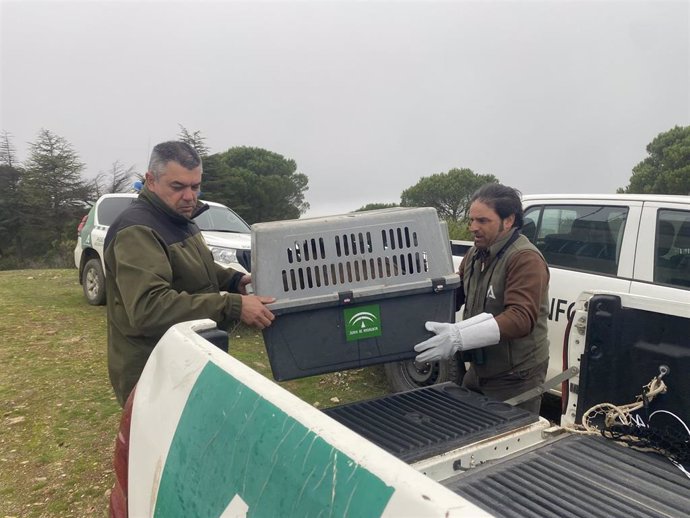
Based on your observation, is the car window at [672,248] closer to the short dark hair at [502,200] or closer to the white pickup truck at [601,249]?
the white pickup truck at [601,249]

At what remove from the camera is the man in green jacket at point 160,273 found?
Result: 2.02m

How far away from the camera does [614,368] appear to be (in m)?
1.93

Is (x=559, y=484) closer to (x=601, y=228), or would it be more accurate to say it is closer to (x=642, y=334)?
(x=642, y=334)

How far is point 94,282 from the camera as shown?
8094 mm

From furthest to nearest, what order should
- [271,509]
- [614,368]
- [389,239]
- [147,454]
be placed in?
[389,239], [614,368], [147,454], [271,509]

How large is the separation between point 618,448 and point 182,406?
1.38 m

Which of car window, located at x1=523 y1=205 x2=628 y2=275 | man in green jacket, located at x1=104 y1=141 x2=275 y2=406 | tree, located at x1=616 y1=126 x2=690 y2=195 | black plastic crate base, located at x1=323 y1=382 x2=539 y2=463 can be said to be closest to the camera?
black plastic crate base, located at x1=323 y1=382 x2=539 y2=463

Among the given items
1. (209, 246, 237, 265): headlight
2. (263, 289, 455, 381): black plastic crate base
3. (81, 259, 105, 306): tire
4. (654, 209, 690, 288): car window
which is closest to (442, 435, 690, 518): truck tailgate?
(263, 289, 455, 381): black plastic crate base

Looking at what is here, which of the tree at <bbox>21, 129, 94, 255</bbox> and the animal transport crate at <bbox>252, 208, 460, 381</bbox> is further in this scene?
the tree at <bbox>21, 129, 94, 255</bbox>

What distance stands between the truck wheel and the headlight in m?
2.36

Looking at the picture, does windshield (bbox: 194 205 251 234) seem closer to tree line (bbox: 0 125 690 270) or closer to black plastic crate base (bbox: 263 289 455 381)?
black plastic crate base (bbox: 263 289 455 381)

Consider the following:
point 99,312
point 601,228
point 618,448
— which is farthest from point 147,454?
point 99,312

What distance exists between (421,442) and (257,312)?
0.69 m

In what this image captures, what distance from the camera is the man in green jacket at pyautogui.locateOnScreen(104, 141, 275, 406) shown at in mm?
2016
